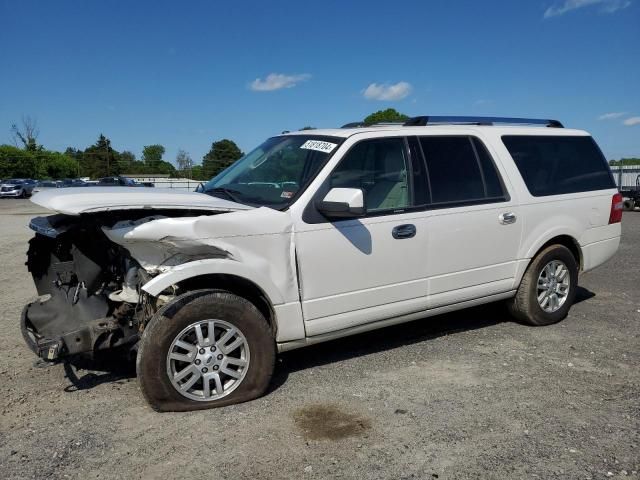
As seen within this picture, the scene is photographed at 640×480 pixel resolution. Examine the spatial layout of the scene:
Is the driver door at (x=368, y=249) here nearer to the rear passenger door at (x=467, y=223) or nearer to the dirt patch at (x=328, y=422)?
the rear passenger door at (x=467, y=223)

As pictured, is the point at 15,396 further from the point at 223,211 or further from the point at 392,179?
the point at 392,179

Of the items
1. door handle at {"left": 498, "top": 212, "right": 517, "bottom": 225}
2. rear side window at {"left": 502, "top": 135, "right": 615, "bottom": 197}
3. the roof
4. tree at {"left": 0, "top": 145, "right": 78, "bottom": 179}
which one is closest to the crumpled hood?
the roof

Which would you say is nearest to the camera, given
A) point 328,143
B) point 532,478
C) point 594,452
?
point 532,478

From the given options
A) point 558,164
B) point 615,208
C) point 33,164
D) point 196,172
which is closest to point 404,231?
point 558,164

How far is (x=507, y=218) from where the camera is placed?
16.5 feet

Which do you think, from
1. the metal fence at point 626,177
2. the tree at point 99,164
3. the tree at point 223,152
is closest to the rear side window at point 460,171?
the metal fence at point 626,177

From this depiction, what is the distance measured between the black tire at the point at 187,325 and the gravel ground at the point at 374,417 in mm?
102

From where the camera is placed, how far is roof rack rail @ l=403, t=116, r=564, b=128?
16.5ft

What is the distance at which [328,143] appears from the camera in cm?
443

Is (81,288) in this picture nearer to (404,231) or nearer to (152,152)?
(404,231)

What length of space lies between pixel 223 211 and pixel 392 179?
1451 millimetres

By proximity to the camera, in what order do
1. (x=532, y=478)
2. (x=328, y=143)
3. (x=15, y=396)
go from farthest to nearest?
1. (x=328, y=143)
2. (x=15, y=396)
3. (x=532, y=478)

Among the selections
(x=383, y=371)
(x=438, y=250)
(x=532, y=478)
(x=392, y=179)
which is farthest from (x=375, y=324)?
(x=532, y=478)

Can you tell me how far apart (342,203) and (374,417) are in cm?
142
